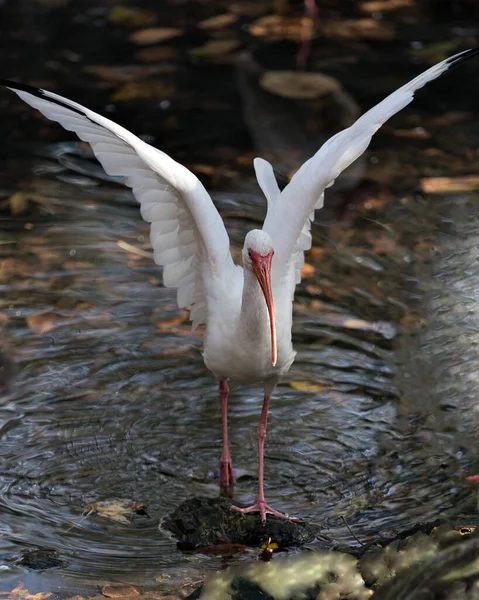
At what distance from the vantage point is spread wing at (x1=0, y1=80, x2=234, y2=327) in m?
5.06

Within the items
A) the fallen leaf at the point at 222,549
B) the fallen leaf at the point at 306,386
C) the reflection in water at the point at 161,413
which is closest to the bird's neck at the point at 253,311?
the reflection in water at the point at 161,413

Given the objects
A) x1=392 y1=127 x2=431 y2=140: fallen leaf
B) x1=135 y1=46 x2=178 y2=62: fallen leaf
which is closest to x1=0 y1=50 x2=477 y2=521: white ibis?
x1=392 y1=127 x2=431 y2=140: fallen leaf

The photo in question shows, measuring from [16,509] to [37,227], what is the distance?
3575 millimetres

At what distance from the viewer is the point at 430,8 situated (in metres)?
13.8

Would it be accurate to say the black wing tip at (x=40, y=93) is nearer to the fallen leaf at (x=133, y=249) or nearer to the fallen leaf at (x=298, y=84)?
the fallen leaf at (x=133, y=249)

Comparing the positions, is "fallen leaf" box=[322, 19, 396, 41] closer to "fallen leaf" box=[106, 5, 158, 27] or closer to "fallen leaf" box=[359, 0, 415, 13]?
"fallen leaf" box=[359, 0, 415, 13]

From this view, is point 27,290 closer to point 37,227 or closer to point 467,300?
point 37,227

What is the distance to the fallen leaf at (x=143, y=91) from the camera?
36.2 feet

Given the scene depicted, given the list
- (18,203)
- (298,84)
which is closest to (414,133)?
(298,84)

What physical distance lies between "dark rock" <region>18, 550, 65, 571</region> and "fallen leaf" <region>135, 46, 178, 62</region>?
826cm

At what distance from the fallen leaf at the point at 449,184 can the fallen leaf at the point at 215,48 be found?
3919 mm

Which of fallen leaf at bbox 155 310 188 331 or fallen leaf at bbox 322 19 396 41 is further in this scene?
fallen leaf at bbox 322 19 396 41

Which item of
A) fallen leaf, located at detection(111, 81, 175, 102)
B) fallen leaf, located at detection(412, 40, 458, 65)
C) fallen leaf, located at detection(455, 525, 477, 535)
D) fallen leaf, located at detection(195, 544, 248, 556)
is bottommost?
fallen leaf, located at detection(111, 81, 175, 102)

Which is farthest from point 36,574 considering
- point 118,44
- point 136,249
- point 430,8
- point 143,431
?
point 430,8
